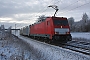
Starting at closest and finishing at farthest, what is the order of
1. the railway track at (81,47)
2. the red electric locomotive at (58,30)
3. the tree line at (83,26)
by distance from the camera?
the railway track at (81,47), the red electric locomotive at (58,30), the tree line at (83,26)

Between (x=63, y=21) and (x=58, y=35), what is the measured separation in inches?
92.4

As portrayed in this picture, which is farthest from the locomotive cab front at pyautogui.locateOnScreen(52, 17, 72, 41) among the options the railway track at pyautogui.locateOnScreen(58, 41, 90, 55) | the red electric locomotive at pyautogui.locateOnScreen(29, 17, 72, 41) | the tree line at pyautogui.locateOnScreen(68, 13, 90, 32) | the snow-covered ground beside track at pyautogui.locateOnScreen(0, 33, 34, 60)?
the tree line at pyautogui.locateOnScreen(68, 13, 90, 32)

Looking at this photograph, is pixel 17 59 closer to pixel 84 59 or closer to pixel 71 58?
pixel 71 58

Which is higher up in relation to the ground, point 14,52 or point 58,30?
point 58,30

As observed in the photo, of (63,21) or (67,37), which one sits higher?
(63,21)

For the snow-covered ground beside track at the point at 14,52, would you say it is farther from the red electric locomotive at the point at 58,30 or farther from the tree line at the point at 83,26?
the tree line at the point at 83,26

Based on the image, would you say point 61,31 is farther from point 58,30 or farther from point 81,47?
point 81,47

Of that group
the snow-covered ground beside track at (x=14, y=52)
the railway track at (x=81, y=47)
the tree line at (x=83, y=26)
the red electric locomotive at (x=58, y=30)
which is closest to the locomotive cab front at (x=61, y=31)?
the red electric locomotive at (x=58, y=30)

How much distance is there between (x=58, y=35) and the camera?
63.7 feet

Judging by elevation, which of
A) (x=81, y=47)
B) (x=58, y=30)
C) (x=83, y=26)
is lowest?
(x=81, y=47)

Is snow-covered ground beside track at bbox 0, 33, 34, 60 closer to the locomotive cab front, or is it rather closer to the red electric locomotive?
the red electric locomotive

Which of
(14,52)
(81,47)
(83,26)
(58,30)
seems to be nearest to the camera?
(14,52)

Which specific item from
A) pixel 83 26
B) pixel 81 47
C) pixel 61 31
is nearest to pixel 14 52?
pixel 81 47

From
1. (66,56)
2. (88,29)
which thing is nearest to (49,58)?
(66,56)
